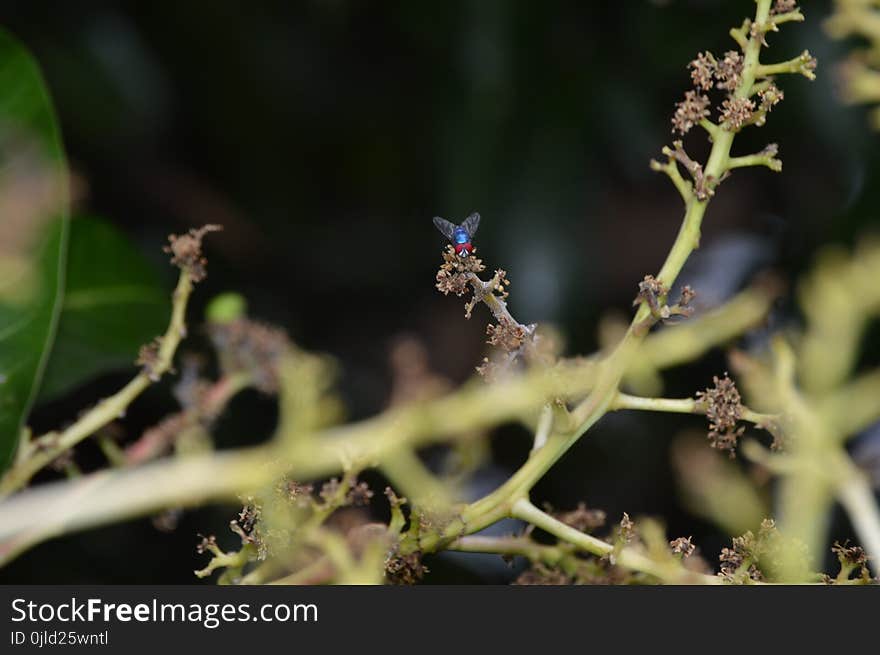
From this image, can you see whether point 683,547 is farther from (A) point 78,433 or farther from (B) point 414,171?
(B) point 414,171

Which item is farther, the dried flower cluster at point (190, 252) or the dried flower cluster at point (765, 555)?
the dried flower cluster at point (190, 252)

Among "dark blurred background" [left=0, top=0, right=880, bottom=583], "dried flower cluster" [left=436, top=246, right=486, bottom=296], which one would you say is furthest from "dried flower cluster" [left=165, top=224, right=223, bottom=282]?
"dark blurred background" [left=0, top=0, right=880, bottom=583]

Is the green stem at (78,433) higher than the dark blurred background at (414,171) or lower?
lower

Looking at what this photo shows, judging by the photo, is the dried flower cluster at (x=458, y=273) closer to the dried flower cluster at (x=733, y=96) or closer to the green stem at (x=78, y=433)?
the dried flower cluster at (x=733, y=96)

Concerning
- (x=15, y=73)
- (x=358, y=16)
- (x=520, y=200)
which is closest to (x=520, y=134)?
(x=520, y=200)

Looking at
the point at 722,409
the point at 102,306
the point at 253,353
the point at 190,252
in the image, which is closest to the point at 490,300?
the point at 722,409

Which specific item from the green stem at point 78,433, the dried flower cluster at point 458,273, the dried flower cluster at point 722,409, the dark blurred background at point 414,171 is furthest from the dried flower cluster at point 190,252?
the dark blurred background at point 414,171

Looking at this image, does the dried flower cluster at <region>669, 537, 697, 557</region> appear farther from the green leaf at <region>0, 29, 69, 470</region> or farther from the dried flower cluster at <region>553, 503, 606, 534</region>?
the green leaf at <region>0, 29, 69, 470</region>

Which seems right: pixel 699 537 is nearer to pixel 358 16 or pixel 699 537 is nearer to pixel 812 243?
pixel 812 243
